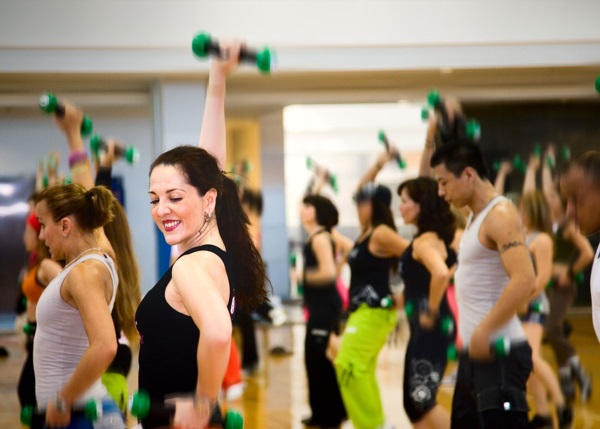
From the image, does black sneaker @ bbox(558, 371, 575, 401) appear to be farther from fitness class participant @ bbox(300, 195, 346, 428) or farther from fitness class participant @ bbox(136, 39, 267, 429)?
fitness class participant @ bbox(136, 39, 267, 429)

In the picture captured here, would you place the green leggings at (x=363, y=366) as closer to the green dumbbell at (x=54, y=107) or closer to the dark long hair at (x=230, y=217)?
the green dumbbell at (x=54, y=107)

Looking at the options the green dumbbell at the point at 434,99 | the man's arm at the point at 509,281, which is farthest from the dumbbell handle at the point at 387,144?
the man's arm at the point at 509,281

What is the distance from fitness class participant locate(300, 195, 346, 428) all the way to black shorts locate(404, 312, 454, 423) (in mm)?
1218

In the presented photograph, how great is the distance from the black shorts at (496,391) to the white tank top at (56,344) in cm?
126

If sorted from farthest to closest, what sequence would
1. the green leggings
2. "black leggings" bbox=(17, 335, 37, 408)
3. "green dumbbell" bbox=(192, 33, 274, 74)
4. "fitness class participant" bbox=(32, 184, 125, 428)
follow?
the green leggings → "black leggings" bbox=(17, 335, 37, 408) → "fitness class participant" bbox=(32, 184, 125, 428) → "green dumbbell" bbox=(192, 33, 274, 74)

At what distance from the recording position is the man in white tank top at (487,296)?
2.98 m

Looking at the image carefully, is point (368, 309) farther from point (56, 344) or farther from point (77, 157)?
point (56, 344)

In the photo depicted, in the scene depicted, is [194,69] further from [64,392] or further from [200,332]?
[200,332]

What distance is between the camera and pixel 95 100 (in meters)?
5.97

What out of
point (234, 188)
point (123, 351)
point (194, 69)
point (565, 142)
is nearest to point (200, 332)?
point (234, 188)

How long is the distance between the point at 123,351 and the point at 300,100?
10.5ft

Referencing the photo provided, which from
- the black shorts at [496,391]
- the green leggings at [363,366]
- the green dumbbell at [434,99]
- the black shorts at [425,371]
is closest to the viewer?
the black shorts at [496,391]

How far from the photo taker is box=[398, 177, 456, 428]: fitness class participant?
3900 millimetres

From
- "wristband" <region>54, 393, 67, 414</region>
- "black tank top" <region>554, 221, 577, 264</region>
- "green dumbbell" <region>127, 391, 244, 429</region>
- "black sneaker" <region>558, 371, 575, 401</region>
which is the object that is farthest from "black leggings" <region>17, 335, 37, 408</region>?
"black tank top" <region>554, 221, 577, 264</region>
